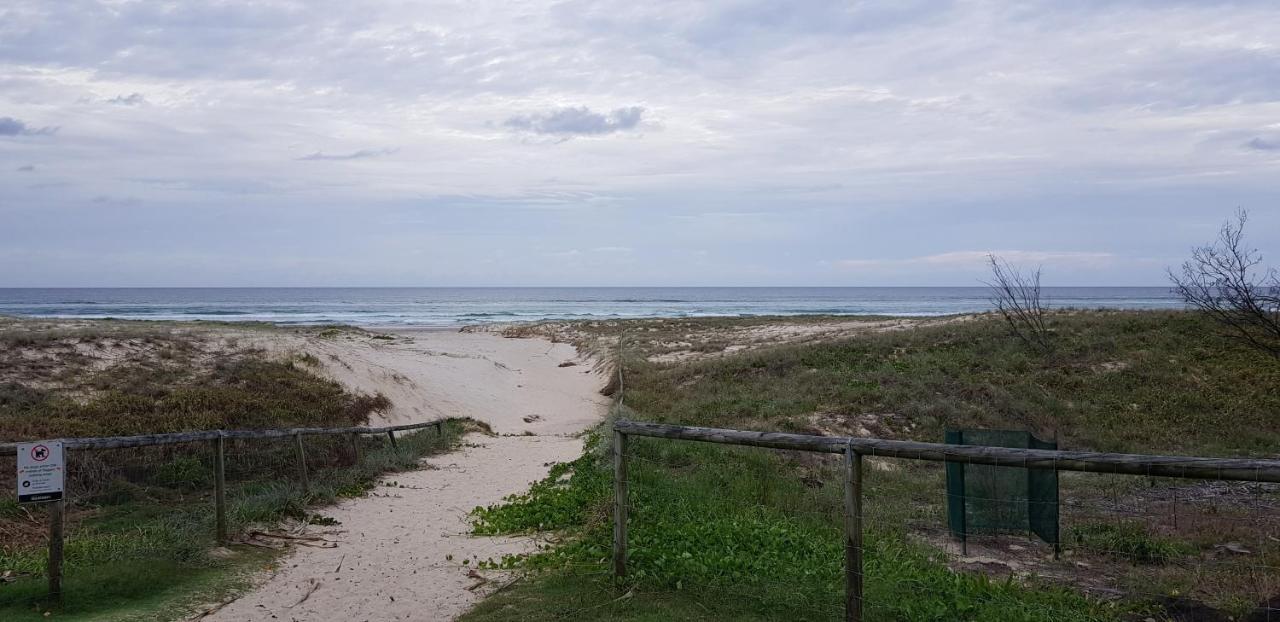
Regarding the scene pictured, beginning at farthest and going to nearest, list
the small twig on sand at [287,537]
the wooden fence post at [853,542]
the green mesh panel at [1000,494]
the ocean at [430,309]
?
1. the ocean at [430,309]
2. the small twig on sand at [287,537]
3. the green mesh panel at [1000,494]
4. the wooden fence post at [853,542]

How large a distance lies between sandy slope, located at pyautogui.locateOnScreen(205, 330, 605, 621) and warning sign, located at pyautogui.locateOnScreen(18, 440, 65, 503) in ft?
5.33

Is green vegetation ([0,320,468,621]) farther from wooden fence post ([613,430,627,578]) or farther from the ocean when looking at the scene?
the ocean

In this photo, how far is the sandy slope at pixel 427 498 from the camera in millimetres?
7199

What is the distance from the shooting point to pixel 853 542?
214 inches

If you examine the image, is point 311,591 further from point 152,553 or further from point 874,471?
point 874,471

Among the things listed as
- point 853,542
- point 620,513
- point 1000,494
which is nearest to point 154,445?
point 620,513

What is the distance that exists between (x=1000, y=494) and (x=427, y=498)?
761cm

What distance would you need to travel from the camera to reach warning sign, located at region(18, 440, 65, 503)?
21.6ft

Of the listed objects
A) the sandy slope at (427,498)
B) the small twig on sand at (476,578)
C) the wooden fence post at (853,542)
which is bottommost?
the sandy slope at (427,498)

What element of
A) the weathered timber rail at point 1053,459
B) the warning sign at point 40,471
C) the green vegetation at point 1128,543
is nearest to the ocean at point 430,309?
the green vegetation at point 1128,543

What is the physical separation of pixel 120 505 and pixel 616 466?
7507 millimetres

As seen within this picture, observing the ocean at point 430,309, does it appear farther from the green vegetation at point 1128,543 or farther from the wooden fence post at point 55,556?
the wooden fence post at point 55,556

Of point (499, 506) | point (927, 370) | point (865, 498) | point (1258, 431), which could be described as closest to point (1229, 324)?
point (1258, 431)

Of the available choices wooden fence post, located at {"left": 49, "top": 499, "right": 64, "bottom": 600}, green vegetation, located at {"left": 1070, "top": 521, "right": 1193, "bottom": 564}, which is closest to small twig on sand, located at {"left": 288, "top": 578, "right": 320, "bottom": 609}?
wooden fence post, located at {"left": 49, "top": 499, "right": 64, "bottom": 600}
